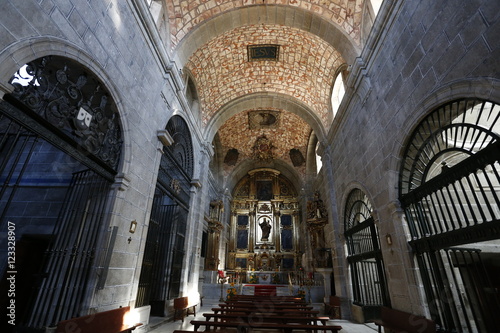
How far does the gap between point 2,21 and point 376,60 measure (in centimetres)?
652

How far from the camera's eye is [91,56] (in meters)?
3.84

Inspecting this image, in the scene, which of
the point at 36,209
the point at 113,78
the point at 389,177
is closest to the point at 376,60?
the point at 389,177

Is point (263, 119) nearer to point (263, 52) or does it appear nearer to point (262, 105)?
point (262, 105)

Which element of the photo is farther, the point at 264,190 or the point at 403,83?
the point at 264,190

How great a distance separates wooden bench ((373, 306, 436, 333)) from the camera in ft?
12.0

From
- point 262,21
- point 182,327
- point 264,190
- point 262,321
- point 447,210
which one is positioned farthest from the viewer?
point 264,190

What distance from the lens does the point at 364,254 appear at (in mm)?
6492

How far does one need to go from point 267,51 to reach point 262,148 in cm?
735

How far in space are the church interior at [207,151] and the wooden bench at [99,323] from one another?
28 mm

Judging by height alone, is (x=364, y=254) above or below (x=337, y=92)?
below

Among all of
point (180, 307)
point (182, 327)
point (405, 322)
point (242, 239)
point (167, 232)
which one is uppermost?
point (242, 239)

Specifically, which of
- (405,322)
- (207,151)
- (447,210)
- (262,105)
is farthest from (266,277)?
(447,210)

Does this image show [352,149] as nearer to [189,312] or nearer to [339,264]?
[339,264]

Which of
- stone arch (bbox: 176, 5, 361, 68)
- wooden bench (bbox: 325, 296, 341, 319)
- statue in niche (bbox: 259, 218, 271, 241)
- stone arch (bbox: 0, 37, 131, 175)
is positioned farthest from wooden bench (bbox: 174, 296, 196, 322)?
statue in niche (bbox: 259, 218, 271, 241)
